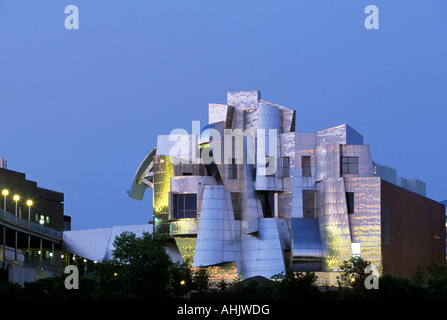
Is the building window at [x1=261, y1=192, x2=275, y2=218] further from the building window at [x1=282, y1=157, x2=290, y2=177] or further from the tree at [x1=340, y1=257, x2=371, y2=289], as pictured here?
the tree at [x1=340, y1=257, x2=371, y2=289]

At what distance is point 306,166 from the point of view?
11975cm

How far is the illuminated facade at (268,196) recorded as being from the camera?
11500 centimetres

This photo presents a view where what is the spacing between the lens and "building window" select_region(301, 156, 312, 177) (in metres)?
119

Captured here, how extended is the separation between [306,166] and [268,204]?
625cm

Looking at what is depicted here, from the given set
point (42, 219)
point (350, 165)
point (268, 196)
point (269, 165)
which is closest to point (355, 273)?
point (350, 165)

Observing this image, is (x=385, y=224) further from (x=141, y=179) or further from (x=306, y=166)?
(x=141, y=179)

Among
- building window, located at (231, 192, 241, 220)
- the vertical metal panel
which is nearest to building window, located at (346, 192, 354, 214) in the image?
the vertical metal panel

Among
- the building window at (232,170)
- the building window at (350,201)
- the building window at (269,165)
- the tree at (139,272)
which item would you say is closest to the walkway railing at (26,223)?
the tree at (139,272)

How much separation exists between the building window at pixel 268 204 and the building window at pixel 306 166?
14.5 ft

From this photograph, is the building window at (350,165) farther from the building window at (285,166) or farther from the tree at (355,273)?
the tree at (355,273)

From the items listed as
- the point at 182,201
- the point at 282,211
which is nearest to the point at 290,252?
the point at 282,211

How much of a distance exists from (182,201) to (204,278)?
20679 mm

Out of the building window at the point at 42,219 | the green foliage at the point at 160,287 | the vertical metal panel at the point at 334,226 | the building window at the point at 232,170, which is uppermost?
the building window at the point at 232,170

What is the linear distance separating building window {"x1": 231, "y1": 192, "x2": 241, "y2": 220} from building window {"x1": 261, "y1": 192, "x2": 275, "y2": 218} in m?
2.80
